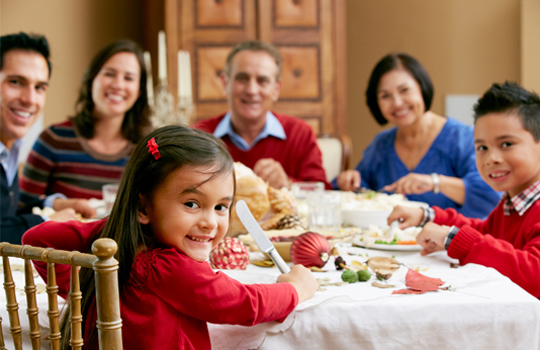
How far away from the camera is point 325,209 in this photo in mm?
1499

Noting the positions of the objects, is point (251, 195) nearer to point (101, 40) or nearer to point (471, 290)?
point (471, 290)

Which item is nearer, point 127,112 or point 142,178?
point 142,178

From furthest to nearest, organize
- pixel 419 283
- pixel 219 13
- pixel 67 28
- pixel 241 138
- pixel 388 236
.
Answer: pixel 67 28 → pixel 219 13 → pixel 241 138 → pixel 388 236 → pixel 419 283

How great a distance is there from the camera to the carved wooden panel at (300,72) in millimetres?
3867

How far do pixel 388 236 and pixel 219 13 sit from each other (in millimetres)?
2933

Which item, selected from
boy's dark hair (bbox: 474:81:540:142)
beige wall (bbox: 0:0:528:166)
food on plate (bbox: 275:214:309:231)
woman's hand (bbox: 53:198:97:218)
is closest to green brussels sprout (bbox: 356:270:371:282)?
food on plate (bbox: 275:214:309:231)

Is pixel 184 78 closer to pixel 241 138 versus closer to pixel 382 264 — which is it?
pixel 241 138

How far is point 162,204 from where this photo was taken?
0.82 metres

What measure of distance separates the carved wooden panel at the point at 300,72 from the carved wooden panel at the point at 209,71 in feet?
1.53

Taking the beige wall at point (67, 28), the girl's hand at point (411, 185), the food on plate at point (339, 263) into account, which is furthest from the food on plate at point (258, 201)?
the beige wall at point (67, 28)

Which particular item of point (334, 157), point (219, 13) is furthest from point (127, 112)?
point (219, 13)

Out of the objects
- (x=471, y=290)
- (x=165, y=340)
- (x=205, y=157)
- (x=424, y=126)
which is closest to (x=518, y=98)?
(x=471, y=290)

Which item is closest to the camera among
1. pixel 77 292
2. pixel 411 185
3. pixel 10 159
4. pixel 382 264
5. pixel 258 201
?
pixel 77 292

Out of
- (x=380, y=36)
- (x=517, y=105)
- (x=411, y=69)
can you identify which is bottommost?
(x=517, y=105)
